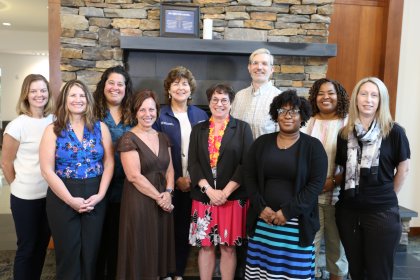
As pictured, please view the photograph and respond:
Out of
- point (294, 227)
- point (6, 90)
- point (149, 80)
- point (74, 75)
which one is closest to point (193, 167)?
Result: point (294, 227)

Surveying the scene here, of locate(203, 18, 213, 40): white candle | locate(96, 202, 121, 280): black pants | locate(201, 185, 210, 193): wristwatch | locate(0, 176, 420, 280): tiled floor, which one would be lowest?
locate(0, 176, 420, 280): tiled floor

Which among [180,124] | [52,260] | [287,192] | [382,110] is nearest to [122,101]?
[180,124]

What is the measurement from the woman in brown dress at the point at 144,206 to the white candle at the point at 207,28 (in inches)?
46.8

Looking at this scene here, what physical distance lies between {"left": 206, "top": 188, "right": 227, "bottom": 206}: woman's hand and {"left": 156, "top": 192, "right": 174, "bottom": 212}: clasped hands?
240 mm

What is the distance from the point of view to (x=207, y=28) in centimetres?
316

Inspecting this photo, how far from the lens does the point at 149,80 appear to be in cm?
332

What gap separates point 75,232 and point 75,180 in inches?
11.7

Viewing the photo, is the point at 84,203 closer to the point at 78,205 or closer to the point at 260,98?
the point at 78,205

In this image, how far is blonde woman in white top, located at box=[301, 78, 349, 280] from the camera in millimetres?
2354

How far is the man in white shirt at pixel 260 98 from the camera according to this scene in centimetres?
248

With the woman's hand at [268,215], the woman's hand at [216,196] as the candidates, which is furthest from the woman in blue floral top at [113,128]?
the woman's hand at [268,215]

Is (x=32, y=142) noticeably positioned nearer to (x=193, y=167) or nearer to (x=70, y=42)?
(x=193, y=167)

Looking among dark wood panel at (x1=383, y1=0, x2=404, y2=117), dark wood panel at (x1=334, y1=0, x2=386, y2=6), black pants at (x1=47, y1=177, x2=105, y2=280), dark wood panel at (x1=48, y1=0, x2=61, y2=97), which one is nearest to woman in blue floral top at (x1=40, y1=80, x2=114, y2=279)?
Result: black pants at (x1=47, y1=177, x2=105, y2=280)

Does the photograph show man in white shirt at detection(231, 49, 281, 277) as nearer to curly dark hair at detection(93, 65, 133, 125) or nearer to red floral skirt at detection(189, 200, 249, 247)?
red floral skirt at detection(189, 200, 249, 247)
